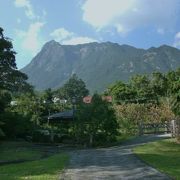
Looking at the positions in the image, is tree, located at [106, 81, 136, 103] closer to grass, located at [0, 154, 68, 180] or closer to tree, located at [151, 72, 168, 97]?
tree, located at [151, 72, 168, 97]

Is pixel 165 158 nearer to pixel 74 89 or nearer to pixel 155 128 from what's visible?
pixel 155 128

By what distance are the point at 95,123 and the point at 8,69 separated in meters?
13.1

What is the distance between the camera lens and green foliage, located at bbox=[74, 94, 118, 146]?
3709cm

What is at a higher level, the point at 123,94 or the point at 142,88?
the point at 142,88

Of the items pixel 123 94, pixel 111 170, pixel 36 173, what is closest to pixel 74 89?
pixel 123 94

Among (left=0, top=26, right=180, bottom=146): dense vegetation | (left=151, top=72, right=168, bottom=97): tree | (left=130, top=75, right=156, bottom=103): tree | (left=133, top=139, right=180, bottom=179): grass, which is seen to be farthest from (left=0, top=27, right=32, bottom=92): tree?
(left=151, top=72, right=168, bottom=97): tree

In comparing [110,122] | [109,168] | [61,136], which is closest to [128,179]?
[109,168]

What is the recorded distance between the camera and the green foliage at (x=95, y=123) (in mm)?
37094

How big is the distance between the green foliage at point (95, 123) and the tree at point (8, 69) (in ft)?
35.9

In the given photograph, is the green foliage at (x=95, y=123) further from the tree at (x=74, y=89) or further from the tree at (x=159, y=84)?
the tree at (x=74, y=89)

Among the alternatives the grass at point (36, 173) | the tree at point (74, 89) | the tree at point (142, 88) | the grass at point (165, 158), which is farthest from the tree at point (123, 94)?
the grass at point (36, 173)

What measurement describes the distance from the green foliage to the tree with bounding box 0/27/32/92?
10941 mm

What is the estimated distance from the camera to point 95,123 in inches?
1463

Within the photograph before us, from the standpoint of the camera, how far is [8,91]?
46.4m
